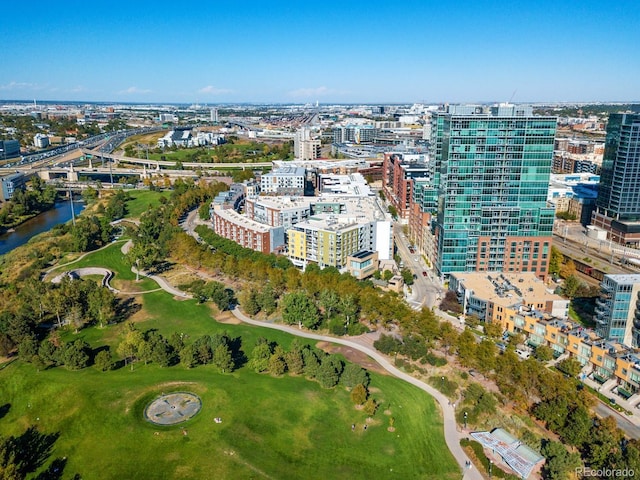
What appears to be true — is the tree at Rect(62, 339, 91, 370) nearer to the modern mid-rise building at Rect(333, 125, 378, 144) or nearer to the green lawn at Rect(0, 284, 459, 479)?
the green lawn at Rect(0, 284, 459, 479)

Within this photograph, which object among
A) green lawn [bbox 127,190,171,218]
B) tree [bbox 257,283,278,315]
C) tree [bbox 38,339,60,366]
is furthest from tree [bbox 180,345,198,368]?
green lawn [bbox 127,190,171,218]

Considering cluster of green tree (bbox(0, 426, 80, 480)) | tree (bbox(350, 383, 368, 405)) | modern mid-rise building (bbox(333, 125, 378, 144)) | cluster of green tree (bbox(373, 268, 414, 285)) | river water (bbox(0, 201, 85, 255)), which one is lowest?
river water (bbox(0, 201, 85, 255))

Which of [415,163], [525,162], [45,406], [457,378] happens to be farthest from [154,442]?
[415,163]

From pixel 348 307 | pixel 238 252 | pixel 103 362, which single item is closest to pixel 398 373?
pixel 348 307

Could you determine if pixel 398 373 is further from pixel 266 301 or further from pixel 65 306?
pixel 65 306

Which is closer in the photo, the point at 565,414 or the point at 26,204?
the point at 565,414

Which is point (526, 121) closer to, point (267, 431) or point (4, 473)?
point (267, 431)
